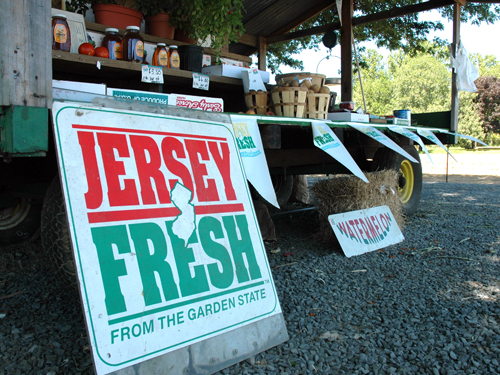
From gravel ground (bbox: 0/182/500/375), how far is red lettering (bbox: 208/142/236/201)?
0.73 meters

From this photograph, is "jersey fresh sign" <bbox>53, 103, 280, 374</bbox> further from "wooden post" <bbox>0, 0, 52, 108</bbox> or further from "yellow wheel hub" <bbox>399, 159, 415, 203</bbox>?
"yellow wheel hub" <bbox>399, 159, 415, 203</bbox>

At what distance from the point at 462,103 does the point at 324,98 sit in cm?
3224

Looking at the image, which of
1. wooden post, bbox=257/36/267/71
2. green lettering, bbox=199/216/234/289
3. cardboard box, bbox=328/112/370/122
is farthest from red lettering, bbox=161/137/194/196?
wooden post, bbox=257/36/267/71

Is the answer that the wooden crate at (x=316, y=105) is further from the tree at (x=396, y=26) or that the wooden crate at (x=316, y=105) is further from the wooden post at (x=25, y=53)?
the tree at (x=396, y=26)

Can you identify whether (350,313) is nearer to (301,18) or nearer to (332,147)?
(332,147)

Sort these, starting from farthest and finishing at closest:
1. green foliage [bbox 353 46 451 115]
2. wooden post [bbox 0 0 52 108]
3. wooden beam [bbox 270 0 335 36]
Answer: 1. green foliage [bbox 353 46 451 115]
2. wooden beam [bbox 270 0 335 36]
3. wooden post [bbox 0 0 52 108]

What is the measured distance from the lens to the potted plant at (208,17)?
3.80 m

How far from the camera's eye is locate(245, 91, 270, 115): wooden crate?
3.65m

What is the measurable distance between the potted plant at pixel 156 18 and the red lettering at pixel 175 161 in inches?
109

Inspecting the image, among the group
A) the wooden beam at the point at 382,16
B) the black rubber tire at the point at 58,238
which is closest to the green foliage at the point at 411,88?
the wooden beam at the point at 382,16

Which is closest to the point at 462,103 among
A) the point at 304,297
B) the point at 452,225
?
the point at 452,225

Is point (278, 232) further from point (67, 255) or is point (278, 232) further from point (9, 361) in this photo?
point (9, 361)

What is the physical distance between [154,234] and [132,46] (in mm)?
2451

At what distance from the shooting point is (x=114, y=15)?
3.78 m
